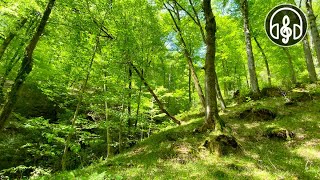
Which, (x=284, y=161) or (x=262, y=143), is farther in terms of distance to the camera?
(x=262, y=143)

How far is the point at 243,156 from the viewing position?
33.9 ft

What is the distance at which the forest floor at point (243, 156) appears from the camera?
8.73m

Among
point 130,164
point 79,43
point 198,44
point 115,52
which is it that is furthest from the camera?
point 198,44

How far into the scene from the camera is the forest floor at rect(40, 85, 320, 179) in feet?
28.6

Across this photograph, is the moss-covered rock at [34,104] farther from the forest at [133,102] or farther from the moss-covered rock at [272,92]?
the moss-covered rock at [272,92]

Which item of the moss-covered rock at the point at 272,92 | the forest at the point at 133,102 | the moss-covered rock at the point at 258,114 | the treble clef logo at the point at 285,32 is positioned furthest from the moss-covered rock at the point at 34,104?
the treble clef logo at the point at 285,32

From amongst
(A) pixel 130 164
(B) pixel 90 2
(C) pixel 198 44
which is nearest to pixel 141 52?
(B) pixel 90 2

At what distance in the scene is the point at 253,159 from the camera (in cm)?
994

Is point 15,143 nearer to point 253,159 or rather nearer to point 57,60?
point 57,60

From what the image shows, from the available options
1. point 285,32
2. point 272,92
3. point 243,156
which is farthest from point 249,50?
point 243,156

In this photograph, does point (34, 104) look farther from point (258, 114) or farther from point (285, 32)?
point (285, 32)

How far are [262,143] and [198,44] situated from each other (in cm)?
1692

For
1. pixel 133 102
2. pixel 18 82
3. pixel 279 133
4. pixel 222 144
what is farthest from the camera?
pixel 133 102

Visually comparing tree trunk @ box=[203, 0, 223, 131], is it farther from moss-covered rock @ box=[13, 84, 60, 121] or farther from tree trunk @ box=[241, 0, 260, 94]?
moss-covered rock @ box=[13, 84, 60, 121]
